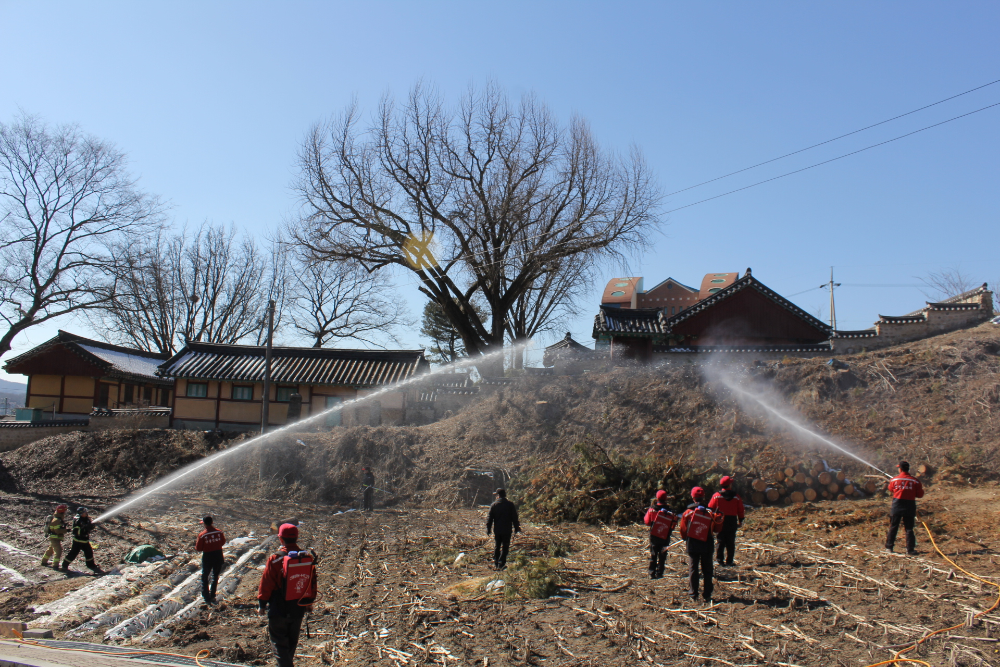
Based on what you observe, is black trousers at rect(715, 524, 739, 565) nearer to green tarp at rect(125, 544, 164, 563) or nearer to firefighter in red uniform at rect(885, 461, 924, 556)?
firefighter in red uniform at rect(885, 461, 924, 556)

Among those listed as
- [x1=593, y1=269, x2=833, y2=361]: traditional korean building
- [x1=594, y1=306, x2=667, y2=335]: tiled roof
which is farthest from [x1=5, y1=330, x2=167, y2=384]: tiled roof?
[x1=593, y1=269, x2=833, y2=361]: traditional korean building

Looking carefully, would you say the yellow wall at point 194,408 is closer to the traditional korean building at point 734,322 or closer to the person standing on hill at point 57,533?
the person standing on hill at point 57,533

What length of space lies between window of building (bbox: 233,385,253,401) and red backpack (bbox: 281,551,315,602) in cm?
2274

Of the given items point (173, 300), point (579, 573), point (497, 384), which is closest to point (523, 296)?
point (497, 384)

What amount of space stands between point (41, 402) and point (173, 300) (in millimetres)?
13005

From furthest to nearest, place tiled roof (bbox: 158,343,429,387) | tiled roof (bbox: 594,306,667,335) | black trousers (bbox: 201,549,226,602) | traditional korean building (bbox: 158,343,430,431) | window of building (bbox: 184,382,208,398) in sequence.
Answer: window of building (bbox: 184,382,208,398) < tiled roof (bbox: 158,343,429,387) < traditional korean building (bbox: 158,343,430,431) < tiled roof (bbox: 594,306,667,335) < black trousers (bbox: 201,549,226,602)

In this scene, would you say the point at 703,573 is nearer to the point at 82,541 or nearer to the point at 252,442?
the point at 82,541

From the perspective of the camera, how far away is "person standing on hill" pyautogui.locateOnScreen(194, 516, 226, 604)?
9398 millimetres

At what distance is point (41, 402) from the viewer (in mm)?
33094

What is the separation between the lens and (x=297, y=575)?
6.22 meters

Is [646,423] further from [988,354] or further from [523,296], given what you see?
[523,296]

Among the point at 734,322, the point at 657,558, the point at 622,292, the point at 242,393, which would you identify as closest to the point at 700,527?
the point at 657,558

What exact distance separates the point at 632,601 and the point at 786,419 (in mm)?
11575


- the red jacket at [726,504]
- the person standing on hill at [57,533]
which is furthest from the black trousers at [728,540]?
the person standing on hill at [57,533]
